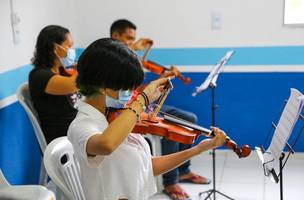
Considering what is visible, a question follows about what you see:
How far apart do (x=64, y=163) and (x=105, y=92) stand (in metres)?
0.51

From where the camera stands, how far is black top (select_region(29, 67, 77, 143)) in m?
2.46

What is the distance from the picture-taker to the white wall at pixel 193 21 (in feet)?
11.0

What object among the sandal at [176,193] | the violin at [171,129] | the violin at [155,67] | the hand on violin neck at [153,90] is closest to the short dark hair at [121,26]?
the violin at [155,67]

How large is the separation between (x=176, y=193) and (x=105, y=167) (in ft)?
5.60

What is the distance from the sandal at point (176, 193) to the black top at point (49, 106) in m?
0.89

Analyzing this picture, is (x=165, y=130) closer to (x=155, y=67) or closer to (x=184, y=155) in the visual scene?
→ (x=184, y=155)

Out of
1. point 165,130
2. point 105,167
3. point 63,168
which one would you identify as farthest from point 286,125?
point 63,168

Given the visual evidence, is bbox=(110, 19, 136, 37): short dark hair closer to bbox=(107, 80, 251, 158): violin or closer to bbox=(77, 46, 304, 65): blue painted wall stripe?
bbox=(77, 46, 304, 65): blue painted wall stripe

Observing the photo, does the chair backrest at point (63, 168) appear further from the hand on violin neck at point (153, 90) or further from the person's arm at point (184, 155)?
the hand on violin neck at point (153, 90)

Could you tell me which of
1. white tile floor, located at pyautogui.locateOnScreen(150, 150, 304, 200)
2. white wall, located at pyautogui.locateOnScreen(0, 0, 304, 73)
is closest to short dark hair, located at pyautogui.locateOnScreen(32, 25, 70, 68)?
white wall, located at pyautogui.locateOnScreen(0, 0, 304, 73)

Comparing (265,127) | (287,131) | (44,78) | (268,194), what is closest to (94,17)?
(44,78)

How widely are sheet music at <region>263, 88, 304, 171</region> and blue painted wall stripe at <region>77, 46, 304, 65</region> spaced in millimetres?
1680

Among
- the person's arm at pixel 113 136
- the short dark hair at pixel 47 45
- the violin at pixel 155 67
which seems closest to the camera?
the person's arm at pixel 113 136

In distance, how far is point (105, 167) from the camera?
1313mm
